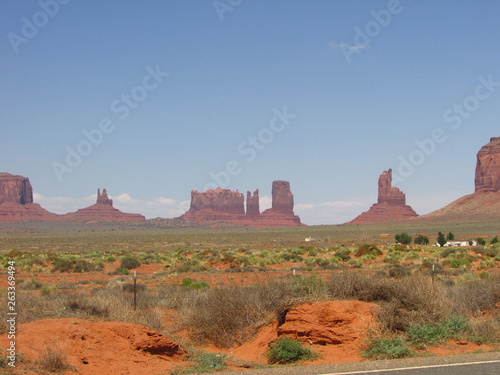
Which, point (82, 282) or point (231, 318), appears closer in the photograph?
point (231, 318)

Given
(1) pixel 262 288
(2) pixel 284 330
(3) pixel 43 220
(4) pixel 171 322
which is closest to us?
(2) pixel 284 330

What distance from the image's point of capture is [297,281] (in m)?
11.3

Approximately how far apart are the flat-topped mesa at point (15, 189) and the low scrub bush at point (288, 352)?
197m

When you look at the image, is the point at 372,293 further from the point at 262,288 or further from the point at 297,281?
the point at 262,288

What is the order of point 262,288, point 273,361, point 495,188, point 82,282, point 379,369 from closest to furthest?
point 379,369 → point 273,361 → point 262,288 → point 82,282 → point 495,188

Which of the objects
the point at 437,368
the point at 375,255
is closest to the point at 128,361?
the point at 437,368

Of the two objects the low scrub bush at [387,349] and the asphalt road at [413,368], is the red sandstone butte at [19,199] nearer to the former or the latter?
the low scrub bush at [387,349]

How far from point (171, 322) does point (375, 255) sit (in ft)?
92.6

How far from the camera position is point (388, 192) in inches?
7249

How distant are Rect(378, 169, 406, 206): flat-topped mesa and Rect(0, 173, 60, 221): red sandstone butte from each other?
360 ft

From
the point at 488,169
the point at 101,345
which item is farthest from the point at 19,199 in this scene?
the point at 101,345

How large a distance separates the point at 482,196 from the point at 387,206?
44.7 meters

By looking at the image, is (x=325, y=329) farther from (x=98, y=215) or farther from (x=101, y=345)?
(x=98, y=215)

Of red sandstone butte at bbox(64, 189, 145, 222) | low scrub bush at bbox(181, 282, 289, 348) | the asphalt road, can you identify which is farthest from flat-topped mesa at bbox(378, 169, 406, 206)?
the asphalt road
